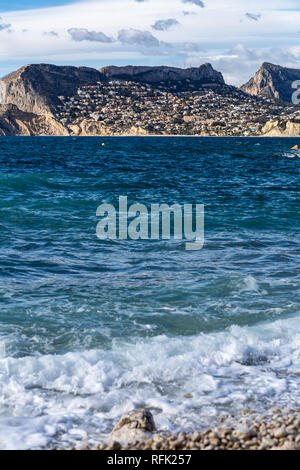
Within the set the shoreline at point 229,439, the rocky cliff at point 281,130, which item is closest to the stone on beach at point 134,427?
the shoreline at point 229,439

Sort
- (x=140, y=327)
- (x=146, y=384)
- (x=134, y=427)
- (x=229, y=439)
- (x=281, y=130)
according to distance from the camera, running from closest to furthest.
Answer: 1. (x=229, y=439)
2. (x=134, y=427)
3. (x=146, y=384)
4. (x=140, y=327)
5. (x=281, y=130)

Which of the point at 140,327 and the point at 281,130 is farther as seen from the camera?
the point at 281,130

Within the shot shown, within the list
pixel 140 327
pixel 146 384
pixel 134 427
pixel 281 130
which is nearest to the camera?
pixel 134 427

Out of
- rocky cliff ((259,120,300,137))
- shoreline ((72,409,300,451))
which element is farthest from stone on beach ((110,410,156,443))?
rocky cliff ((259,120,300,137))

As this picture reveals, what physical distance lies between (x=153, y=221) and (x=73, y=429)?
12.6 meters

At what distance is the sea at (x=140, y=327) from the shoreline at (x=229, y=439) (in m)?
0.24

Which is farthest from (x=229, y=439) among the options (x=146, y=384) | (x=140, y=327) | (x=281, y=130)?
(x=281, y=130)

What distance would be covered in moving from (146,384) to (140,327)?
6.47 feet

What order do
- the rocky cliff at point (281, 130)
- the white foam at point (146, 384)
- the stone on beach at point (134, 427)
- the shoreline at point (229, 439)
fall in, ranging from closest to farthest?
the shoreline at point (229, 439) → the stone on beach at point (134, 427) → the white foam at point (146, 384) → the rocky cliff at point (281, 130)

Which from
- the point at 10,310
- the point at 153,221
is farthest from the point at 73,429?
the point at 153,221

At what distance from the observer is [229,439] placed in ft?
16.5

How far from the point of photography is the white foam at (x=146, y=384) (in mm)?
5551

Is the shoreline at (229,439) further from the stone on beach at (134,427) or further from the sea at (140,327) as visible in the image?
the sea at (140,327)

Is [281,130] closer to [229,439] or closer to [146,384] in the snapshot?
[146,384]
